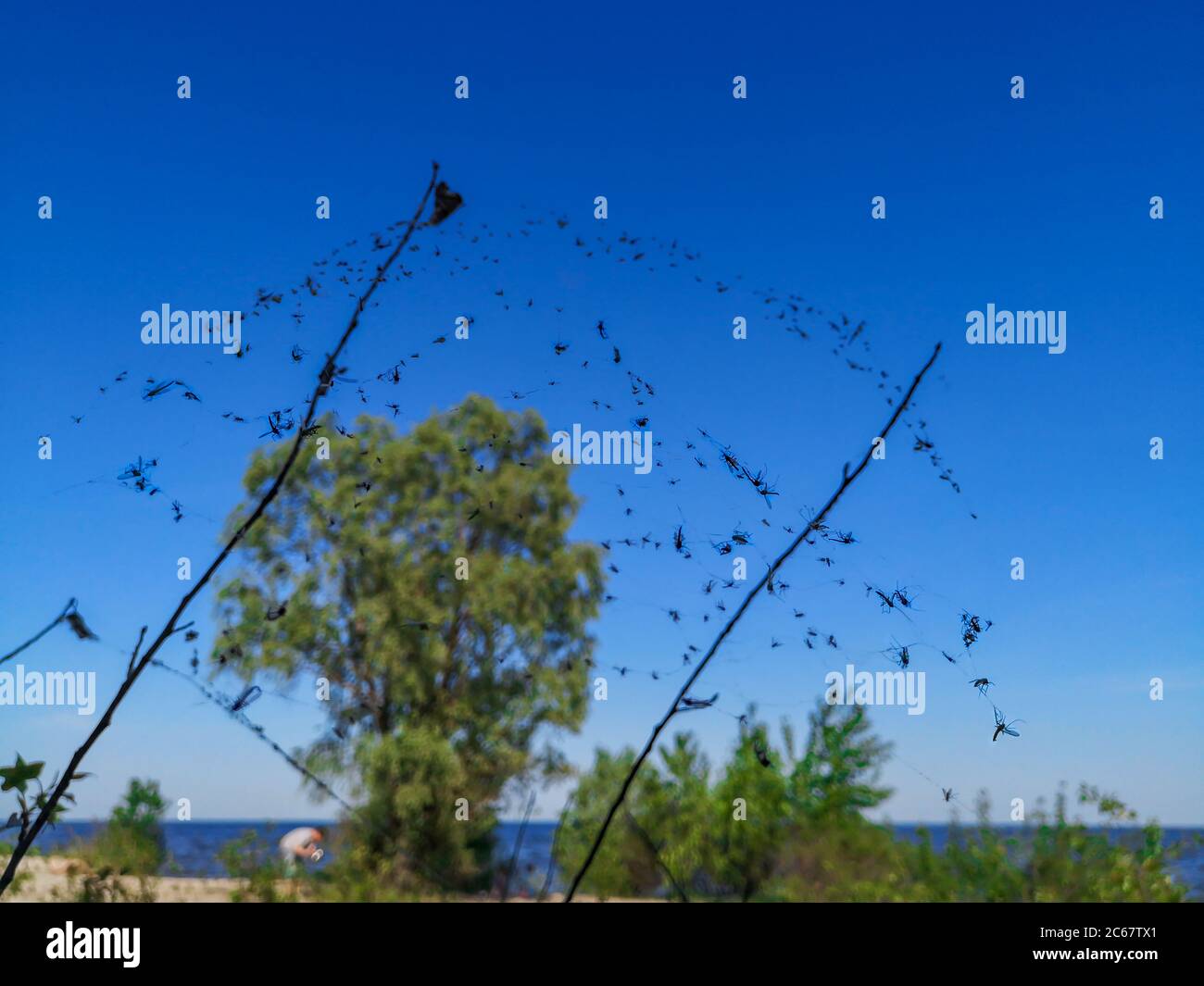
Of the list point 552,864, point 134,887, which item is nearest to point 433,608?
point 134,887

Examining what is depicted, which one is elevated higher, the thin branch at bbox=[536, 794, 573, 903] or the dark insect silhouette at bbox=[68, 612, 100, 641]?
the dark insect silhouette at bbox=[68, 612, 100, 641]

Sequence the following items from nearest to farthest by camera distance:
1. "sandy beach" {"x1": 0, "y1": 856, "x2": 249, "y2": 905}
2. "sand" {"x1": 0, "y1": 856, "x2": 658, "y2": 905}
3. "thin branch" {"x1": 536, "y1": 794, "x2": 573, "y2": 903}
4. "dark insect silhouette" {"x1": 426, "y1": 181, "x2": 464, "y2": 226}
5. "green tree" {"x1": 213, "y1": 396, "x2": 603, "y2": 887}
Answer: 1. "dark insect silhouette" {"x1": 426, "y1": 181, "x2": 464, "y2": 226}
2. "thin branch" {"x1": 536, "y1": 794, "x2": 573, "y2": 903}
3. "sand" {"x1": 0, "y1": 856, "x2": 658, "y2": 905}
4. "sandy beach" {"x1": 0, "y1": 856, "x2": 249, "y2": 905}
5. "green tree" {"x1": 213, "y1": 396, "x2": 603, "y2": 887}

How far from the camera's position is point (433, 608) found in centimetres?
750

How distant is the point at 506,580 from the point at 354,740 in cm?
156

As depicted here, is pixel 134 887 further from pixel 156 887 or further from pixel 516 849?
pixel 516 849

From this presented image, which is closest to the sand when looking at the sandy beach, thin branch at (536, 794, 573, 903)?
the sandy beach

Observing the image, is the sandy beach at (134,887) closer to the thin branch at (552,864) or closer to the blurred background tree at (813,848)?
the blurred background tree at (813,848)

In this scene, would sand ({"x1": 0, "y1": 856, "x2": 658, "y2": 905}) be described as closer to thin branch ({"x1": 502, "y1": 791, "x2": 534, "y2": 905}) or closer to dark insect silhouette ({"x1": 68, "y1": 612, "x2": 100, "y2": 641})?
thin branch ({"x1": 502, "y1": 791, "x2": 534, "y2": 905})

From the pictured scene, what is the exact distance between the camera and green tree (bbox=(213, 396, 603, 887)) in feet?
23.1

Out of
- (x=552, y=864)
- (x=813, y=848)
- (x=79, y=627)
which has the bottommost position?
(x=813, y=848)
